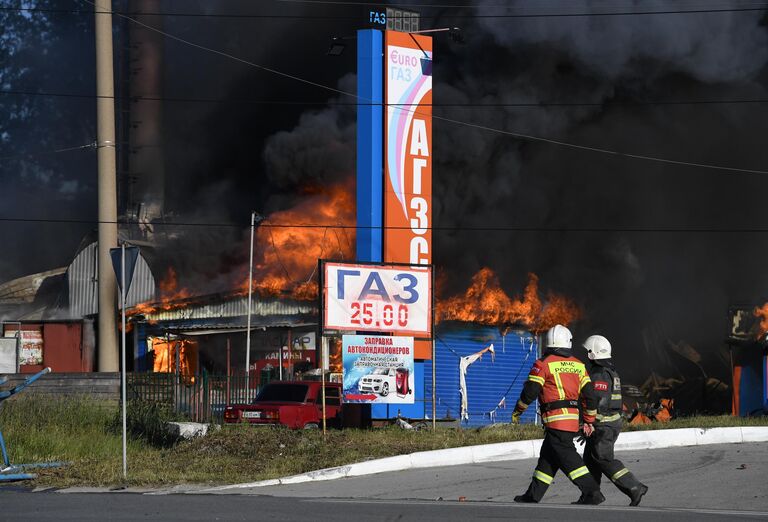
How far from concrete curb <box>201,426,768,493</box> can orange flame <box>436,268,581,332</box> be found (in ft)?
54.5

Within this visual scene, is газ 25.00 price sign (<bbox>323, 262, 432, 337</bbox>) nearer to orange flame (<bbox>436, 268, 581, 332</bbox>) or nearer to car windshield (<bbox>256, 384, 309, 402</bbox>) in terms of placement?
car windshield (<bbox>256, 384, 309, 402</bbox>)

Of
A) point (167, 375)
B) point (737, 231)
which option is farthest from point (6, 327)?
point (737, 231)

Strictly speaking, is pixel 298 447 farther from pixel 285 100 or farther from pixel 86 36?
pixel 86 36

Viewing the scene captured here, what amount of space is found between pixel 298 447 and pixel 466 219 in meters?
26.9

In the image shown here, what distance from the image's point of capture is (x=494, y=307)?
3616cm

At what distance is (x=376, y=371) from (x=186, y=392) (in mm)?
3941

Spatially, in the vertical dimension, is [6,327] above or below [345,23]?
below

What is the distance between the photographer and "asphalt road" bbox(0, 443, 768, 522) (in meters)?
9.88

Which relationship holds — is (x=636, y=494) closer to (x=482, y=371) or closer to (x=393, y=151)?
(x=393, y=151)

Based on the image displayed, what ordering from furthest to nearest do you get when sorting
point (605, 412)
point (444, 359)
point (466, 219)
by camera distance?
point (466, 219) < point (444, 359) < point (605, 412)

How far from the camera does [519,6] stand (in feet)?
138

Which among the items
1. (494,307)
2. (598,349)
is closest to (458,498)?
(598,349)

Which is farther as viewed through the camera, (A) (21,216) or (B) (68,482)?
(A) (21,216)

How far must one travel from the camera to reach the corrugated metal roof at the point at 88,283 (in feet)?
151
